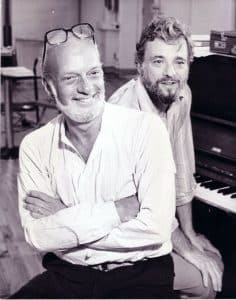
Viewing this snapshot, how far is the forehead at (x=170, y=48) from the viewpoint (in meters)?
1.28

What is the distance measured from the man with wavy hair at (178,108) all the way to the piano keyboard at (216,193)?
0.21 feet

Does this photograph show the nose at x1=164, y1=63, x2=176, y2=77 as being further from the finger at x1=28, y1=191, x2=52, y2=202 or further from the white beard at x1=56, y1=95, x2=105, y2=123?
the finger at x1=28, y1=191, x2=52, y2=202

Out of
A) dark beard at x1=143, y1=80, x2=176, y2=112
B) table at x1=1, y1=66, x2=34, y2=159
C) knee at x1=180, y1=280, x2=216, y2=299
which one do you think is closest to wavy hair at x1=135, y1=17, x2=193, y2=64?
dark beard at x1=143, y1=80, x2=176, y2=112

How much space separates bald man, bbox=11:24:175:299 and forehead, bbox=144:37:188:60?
15 cm

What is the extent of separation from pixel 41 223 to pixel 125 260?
209 mm

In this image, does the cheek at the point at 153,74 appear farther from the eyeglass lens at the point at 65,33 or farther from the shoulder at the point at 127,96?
the eyeglass lens at the point at 65,33

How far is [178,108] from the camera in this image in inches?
55.2

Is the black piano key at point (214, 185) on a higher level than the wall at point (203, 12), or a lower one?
lower

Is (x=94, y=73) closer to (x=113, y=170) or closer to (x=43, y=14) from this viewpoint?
(x=113, y=170)

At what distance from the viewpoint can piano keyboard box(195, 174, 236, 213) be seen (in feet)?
4.82

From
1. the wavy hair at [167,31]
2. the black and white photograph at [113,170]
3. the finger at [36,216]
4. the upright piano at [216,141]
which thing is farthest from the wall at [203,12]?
the finger at [36,216]

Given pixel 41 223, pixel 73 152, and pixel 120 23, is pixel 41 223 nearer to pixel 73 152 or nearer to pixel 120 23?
pixel 73 152

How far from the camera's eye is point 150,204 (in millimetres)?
1152

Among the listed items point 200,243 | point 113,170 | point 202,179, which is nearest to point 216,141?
point 202,179
